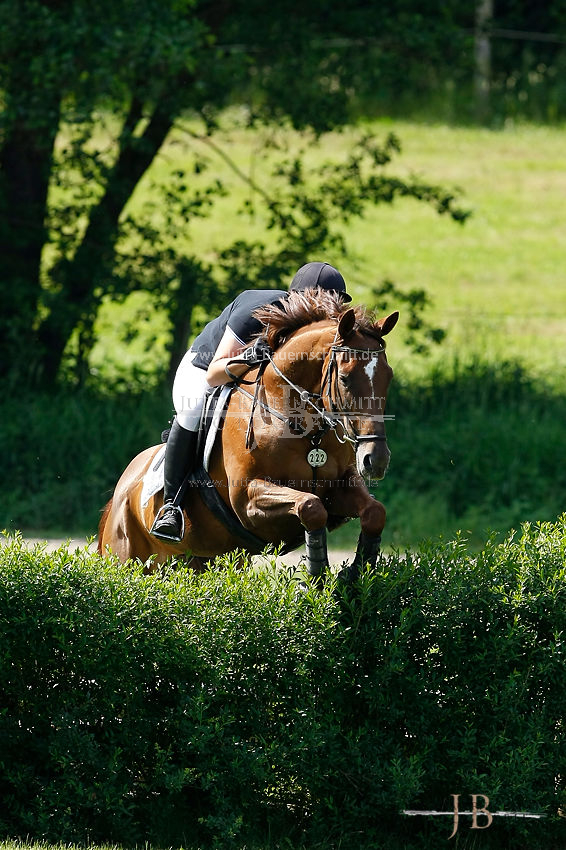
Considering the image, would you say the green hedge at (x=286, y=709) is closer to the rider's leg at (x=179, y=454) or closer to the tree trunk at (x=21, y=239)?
the rider's leg at (x=179, y=454)

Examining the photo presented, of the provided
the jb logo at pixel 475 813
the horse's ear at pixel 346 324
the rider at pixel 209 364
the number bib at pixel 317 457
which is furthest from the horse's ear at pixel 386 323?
the jb logo at pixel 475 813

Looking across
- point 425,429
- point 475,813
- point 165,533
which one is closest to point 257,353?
point 165,533

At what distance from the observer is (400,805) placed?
15.1ft

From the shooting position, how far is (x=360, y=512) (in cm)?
488

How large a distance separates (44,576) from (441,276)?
57.6 feet

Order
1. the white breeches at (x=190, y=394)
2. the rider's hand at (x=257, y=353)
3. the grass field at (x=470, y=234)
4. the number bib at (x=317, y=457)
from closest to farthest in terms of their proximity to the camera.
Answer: the number bib at (x=317, y=457) < the rider's hand at (x=257, y=353) < the white breeches at (x=190, y=394) < the grass field at (x=470, y=234)

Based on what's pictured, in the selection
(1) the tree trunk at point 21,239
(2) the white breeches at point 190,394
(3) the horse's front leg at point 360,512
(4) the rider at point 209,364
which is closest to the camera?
(3) the horse's front leg at point 360,512

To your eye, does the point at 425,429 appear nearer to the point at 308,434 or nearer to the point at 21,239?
the point at 21,239

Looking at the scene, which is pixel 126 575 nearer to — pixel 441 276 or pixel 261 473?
pixel 261 473

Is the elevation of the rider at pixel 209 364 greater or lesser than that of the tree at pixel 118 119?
lesser

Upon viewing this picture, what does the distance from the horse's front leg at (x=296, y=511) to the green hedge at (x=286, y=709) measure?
0.56ft

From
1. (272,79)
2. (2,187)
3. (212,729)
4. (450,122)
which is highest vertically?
(450,122)

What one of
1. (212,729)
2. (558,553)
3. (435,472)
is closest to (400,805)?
(212,729)

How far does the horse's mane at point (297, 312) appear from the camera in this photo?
5016 millimetres
